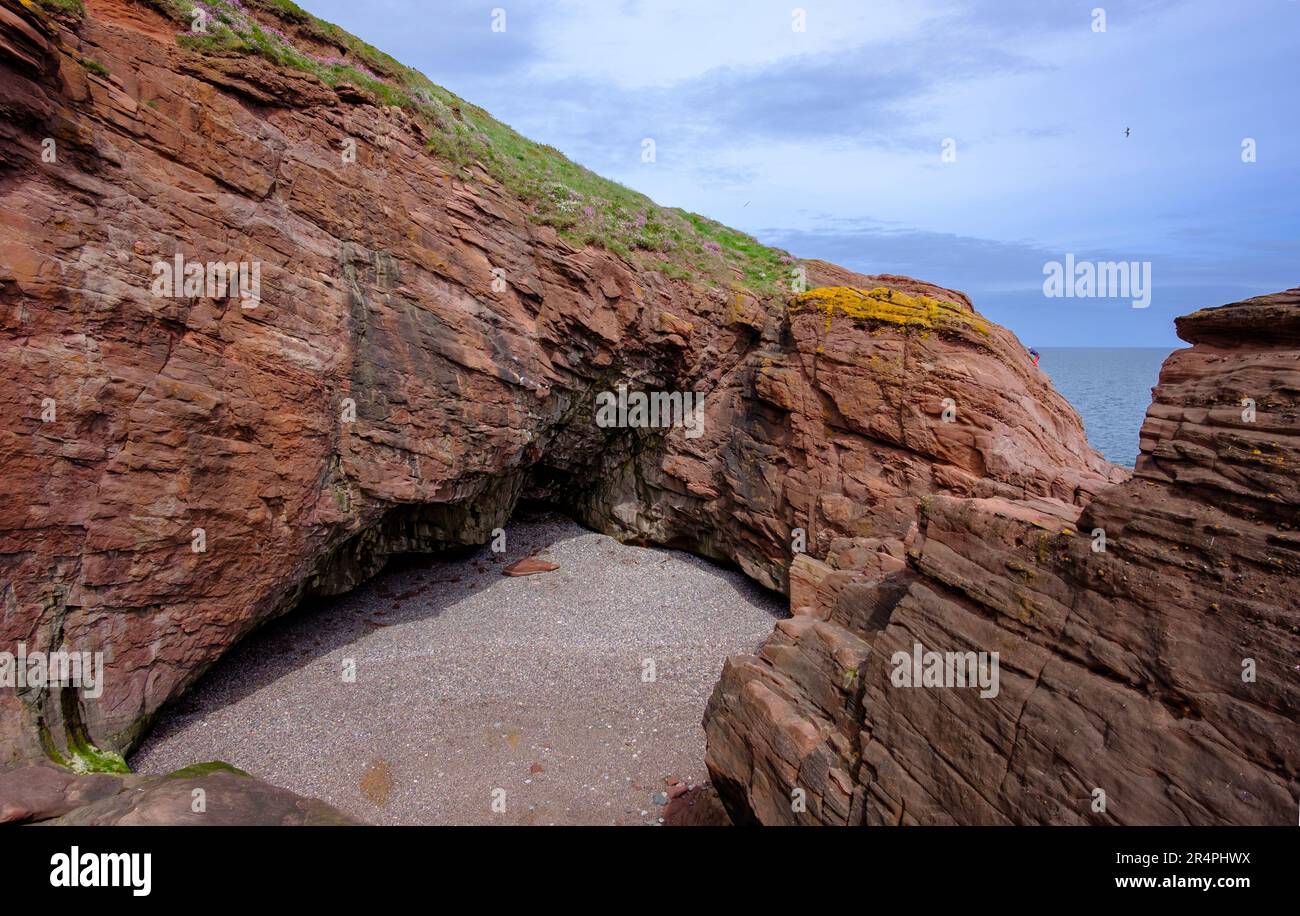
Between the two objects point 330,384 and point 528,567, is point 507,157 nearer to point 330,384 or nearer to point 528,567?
point 330,384

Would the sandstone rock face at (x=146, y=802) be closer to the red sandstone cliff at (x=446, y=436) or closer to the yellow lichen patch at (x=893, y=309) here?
the red sandstone cliff at (x=446, y=436)

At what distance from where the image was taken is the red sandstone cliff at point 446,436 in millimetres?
6754

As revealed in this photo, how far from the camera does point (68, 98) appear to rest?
37.1 feet

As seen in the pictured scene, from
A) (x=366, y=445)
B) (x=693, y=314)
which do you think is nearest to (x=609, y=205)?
(x=693, y=314)

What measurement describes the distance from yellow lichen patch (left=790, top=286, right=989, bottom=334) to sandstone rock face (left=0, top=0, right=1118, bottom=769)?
3.9 inches

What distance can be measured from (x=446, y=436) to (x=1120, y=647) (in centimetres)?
1578

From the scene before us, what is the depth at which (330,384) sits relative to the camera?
14.7 m

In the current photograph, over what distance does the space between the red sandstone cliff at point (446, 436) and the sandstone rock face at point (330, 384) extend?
0.22 feet

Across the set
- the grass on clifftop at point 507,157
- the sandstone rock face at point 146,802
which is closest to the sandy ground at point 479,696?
the sandstone rock face at point 146,802

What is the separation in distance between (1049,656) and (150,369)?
16.8 m

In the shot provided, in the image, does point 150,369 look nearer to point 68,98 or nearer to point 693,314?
point 68,98

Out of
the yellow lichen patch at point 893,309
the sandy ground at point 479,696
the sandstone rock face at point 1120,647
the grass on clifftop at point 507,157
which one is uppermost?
the grass on clifftop at point 507,157

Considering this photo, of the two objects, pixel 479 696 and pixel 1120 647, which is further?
pixel 479 696

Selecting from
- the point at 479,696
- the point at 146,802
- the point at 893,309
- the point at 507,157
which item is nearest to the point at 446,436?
the point at 479,696
